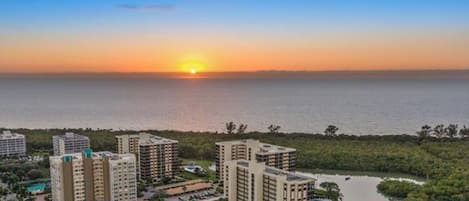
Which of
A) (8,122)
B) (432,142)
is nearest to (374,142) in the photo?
(432,142)

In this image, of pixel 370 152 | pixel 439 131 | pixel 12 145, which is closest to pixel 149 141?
pixel 12 145

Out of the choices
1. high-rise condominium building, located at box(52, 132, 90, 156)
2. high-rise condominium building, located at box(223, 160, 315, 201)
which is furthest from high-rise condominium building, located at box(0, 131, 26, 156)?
high-rise condominium building, located at box(223, 160, 315, 201)

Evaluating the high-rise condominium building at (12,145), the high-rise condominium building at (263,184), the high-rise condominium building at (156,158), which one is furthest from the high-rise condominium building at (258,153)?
the high-rise condominium building at (12,145)

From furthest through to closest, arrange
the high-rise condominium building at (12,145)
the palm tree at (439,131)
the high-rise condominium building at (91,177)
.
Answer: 1. the palm tree at (439,131)
2. the high-rise condominium building at (12,145)
3. the high-rise condominium building at (91,177)

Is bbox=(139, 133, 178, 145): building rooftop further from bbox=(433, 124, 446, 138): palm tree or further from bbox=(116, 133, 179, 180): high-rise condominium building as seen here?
bbox=(433, 124, 446, 138): palm tree

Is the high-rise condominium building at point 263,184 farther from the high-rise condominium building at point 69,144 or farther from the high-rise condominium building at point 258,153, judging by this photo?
the high-rise condominium building at point 69,144

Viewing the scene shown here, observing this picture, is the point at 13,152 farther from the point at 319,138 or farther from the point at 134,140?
the point at 319,138
